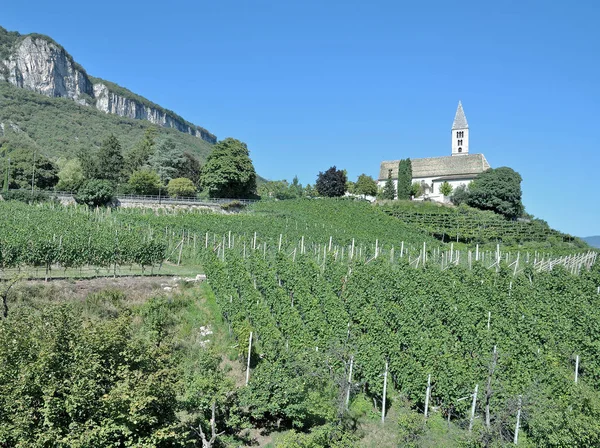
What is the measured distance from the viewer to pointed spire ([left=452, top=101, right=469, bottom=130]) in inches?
3260

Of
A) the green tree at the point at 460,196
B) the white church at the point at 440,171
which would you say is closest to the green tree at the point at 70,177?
the white church at the point at 440,171

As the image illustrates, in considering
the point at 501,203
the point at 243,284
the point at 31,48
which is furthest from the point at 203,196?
the point at 31,48

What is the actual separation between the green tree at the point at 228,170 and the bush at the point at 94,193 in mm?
11232

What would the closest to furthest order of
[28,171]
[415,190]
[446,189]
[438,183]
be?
[28,171], [446,189], [415,190], [438,183]

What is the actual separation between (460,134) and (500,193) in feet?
113

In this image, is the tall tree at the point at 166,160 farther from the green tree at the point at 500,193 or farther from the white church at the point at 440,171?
the green tree at the point at 500,193

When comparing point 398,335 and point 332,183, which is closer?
point 398,335

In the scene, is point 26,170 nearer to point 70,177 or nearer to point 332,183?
point 70,177

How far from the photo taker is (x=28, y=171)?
50469 millimetres

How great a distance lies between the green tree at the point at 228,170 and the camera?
52.1m

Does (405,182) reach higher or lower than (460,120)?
lower

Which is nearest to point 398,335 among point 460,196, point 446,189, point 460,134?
point 460,196

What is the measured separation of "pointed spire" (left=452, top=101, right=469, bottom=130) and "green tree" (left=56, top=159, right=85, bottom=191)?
61955 millimetres

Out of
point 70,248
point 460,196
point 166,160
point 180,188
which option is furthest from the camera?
point 166,160
